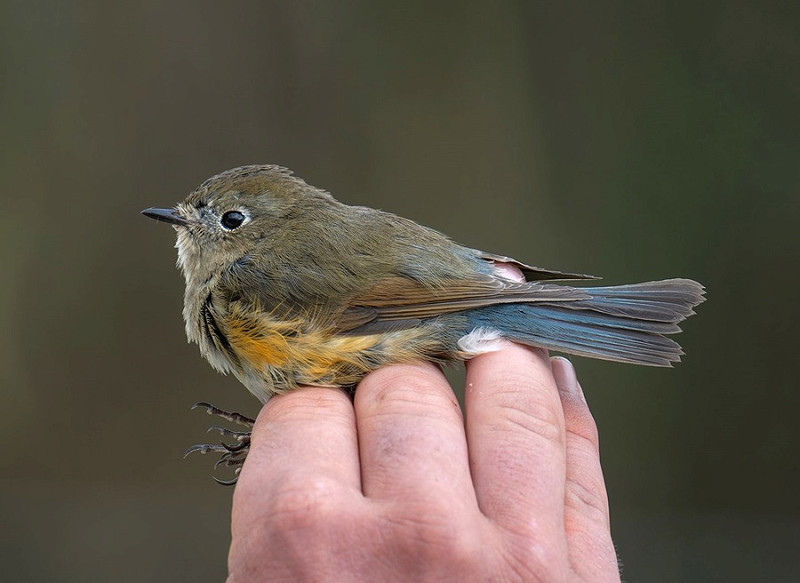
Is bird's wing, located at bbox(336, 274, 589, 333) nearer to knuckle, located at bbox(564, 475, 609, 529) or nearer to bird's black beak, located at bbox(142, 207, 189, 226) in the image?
knuckle, located at bbox(564, 475, 609, 529)

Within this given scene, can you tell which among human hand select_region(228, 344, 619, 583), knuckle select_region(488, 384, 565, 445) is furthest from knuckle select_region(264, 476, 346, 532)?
knuckle select_region(488, 384, 565, 445)

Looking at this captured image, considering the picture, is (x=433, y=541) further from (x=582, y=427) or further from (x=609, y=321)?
(x=609, y=321)

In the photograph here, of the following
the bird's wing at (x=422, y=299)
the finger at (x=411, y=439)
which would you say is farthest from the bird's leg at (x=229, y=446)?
the finger at (x=411, y=439)

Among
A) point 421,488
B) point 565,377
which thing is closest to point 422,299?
point 565,377

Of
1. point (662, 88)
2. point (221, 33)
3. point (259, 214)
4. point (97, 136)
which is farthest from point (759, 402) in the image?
point (97, 136)

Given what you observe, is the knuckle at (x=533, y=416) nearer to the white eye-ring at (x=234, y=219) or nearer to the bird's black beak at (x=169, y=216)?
the white eye-ring at (x=234, y=219)
